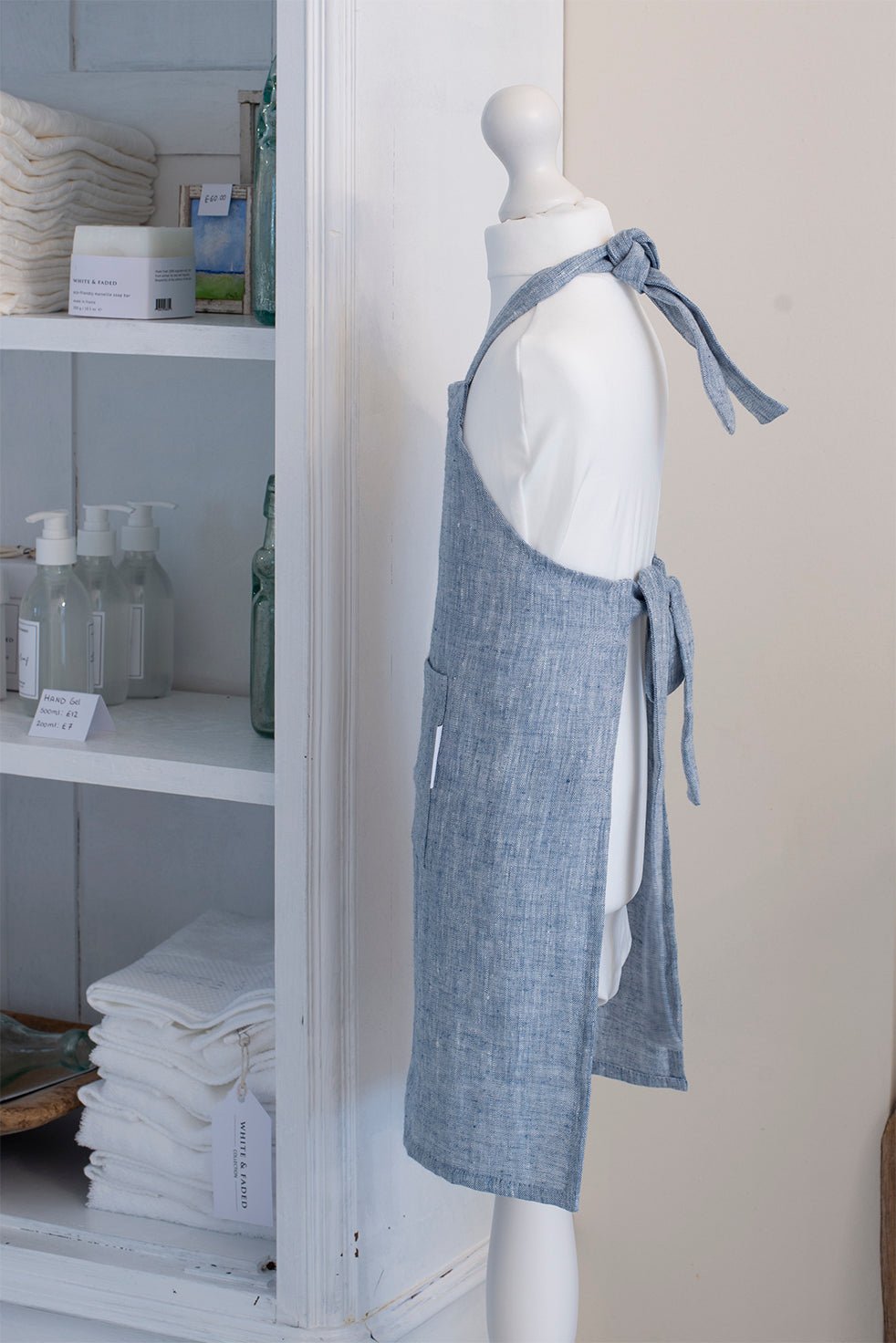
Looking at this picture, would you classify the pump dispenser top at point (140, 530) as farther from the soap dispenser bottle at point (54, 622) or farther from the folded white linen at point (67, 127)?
the folded white linen at point (67, 127)

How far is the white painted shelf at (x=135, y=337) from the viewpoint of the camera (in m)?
1.21

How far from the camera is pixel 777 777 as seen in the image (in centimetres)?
153

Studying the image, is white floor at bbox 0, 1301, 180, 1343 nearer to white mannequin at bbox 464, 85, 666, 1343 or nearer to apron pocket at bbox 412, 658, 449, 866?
white mannequin at bbox 464, 85, 666, 1343

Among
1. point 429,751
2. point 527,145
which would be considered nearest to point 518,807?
point 429,751

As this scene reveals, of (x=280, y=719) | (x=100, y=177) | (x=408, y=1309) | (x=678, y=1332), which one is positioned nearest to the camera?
(x=280, y=719)

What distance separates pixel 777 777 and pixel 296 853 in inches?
23.1

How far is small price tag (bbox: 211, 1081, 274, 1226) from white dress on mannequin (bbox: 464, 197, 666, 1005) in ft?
2.20

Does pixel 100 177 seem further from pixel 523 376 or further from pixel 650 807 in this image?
pixel 650 807

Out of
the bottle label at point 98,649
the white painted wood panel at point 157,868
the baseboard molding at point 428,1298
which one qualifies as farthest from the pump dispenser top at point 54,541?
the baseboard molding at point 428,1298

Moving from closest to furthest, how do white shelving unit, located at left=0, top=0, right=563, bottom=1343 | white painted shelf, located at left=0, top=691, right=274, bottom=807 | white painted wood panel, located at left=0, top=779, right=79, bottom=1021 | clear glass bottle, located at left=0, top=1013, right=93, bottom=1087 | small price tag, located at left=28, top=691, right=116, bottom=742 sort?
white shelving unit, located at left=0, top=0, right=563, bottom=1343 < white painted shelf, located at left=0, top=691, right=274, bottom=807 < small price tag, located at left=28, top=691, right=116, bottom=742 < clear glass bottle, located at left=0, top=1013, right=93, bottom=1087 < white painted wood panel, located at left=0, top=779, right=79, bottom=1021

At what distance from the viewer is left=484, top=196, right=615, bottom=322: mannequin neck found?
102cm

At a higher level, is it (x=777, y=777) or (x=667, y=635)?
(x=667, y=635)

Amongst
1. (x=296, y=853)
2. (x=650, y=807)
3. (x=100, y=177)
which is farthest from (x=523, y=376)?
(x=100, y=177)

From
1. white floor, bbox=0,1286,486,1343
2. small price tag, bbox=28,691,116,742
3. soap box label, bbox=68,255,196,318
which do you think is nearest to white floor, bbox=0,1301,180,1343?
white floor, bbox=0,1286,486,1343
